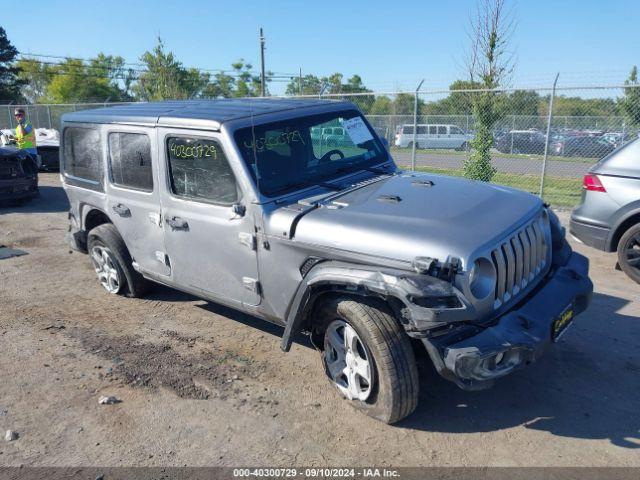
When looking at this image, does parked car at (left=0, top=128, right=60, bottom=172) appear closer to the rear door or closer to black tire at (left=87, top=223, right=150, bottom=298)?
black tire at (left=87, top=223, right=150, bottom=298)

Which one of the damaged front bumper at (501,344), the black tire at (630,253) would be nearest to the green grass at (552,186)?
the black tire at (630,253)

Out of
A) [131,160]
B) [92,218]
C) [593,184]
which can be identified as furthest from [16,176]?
[593,184]

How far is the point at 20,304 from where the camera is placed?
5.86m

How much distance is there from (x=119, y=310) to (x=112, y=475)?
272 cm

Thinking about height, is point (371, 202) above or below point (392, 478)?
above

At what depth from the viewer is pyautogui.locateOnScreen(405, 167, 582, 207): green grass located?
11.0m

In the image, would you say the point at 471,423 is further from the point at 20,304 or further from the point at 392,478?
the point at 20,304

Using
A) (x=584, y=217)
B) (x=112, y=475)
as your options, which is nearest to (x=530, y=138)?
A: (x=584, y=217)

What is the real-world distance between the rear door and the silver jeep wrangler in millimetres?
19

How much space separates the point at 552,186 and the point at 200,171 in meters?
11.7

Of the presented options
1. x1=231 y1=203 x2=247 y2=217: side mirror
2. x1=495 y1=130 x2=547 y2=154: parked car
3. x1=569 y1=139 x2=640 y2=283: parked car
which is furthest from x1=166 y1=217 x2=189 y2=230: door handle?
x1=495 y1=130 x2=547 y2=154: parked car

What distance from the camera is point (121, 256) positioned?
552 centimetres

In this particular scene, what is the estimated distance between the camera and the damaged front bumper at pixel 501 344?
296cm

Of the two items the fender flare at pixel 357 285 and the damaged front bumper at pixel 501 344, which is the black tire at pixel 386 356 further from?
the damaged front bumper at pixel 501 344
